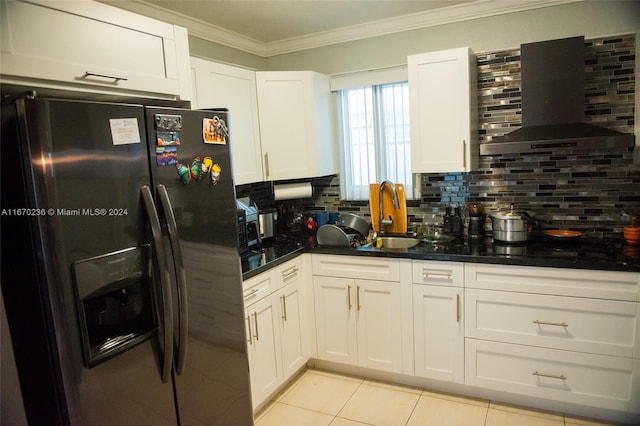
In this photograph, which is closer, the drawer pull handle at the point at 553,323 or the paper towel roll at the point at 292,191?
the drawer pull handle at the point at 553,323

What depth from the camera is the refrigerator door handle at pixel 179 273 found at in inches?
58.8

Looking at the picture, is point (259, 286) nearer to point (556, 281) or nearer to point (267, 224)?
point (267, 224)

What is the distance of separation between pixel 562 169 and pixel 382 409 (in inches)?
73.7

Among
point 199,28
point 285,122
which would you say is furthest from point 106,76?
point 285,122

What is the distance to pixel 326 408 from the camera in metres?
2.54

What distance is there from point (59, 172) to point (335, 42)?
249 cm

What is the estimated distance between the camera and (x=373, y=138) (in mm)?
3250

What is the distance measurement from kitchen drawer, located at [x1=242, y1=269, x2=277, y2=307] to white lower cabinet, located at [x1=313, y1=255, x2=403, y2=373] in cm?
42

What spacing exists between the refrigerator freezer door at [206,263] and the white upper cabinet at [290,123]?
3.77 ft

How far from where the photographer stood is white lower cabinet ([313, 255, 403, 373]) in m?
2.65

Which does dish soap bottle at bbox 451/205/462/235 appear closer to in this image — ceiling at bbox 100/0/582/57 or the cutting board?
the cutting board

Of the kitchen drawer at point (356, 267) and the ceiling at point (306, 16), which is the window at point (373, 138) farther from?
the kitchen drawer at point (356, 267)

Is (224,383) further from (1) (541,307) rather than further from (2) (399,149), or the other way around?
(2) (399,149)

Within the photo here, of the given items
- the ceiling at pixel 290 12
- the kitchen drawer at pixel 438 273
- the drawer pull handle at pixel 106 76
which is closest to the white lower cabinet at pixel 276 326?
the kitchen drawer at pixel 438 273
